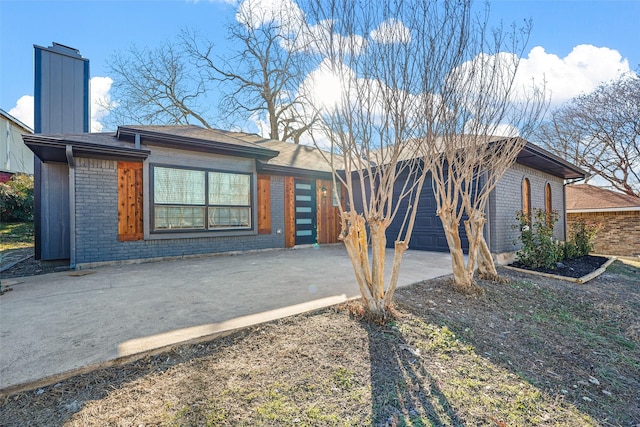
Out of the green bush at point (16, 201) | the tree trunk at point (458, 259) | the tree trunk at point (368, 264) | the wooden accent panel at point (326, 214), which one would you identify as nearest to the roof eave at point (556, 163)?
the tree trunk at point (458, 259)

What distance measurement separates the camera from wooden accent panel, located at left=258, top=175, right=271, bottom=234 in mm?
8352

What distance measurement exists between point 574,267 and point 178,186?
9.68 m

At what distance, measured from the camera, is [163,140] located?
663 cm

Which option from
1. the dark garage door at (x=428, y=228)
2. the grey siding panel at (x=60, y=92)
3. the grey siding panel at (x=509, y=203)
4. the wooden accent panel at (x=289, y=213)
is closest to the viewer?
the grey siding panel at (x=509, y=203)

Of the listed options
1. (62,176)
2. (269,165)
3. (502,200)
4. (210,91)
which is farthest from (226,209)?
(210,91)

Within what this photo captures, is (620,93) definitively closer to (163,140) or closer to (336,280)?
(336,280)

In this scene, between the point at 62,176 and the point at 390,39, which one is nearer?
the point at 390,39

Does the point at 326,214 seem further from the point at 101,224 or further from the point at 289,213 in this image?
the point at 101,224

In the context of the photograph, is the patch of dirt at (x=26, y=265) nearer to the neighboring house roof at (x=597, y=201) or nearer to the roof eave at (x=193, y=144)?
the roof eave at (x=193, y=144)

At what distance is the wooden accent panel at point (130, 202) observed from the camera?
6.38 meters

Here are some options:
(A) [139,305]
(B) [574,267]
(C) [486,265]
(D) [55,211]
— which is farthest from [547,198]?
(D) [55,211]

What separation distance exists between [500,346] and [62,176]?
30.5 ft

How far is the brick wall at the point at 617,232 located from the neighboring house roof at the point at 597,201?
356 millimetres

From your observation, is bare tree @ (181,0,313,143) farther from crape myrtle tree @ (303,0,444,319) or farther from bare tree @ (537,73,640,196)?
bare tree @ (537,73,640,196)
